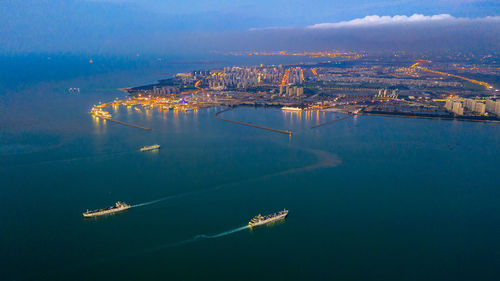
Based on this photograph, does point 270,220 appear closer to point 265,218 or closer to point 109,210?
point 265,218

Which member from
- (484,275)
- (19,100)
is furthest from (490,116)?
(19,100)

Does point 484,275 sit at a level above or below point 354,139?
below

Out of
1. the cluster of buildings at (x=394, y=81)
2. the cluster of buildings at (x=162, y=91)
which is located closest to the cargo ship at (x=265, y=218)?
the cluster of buildings at (x=162, y=91)

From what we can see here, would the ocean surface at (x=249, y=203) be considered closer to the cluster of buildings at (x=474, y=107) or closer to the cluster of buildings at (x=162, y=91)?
the cluster of buildings at (x=474, y=107)

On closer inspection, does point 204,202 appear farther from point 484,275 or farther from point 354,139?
point 354,139

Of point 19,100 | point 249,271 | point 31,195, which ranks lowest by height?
point 249,271

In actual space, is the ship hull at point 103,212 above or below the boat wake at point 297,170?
below

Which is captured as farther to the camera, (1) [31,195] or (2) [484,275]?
(1) [31,195]
